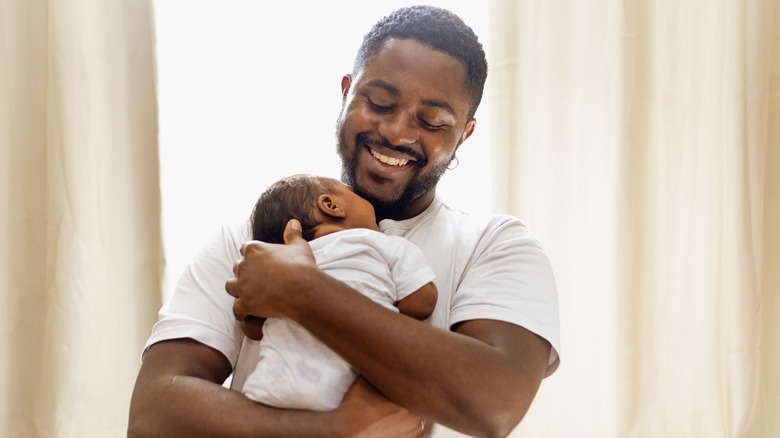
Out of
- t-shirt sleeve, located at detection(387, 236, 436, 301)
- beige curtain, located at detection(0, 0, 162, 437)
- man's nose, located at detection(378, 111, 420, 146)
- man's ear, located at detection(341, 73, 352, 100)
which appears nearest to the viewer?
t-shirt sleeve, located at detection(387, 236, 436, 301)

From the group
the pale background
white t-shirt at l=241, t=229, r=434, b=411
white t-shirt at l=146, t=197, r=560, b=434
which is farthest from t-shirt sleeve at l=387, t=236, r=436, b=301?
the pale background

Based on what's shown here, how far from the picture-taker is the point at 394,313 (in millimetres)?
1310

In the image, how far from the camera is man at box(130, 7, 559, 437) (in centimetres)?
128

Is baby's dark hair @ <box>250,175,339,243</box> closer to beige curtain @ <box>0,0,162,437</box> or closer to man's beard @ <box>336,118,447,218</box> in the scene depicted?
man's beard @ <box>336,118,447,218</box>

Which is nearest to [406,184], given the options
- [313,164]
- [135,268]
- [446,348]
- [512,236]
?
[512,236]

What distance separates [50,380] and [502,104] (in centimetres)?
160

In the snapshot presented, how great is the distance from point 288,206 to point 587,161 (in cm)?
138

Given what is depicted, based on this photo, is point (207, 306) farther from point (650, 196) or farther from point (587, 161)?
point (650, 196)

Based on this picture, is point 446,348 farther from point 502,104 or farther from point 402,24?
point 502,104

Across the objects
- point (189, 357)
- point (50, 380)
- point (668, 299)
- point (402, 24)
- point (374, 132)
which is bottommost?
point (50, 380)

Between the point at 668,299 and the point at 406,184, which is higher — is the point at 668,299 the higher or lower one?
the lower one

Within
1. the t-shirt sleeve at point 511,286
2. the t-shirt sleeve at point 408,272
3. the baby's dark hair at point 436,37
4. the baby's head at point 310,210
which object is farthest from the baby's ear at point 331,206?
the baby's dark hair at point 436,37

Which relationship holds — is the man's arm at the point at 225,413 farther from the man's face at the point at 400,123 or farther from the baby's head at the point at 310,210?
the man's face at the point at 400,123

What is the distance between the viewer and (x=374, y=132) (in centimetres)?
167
